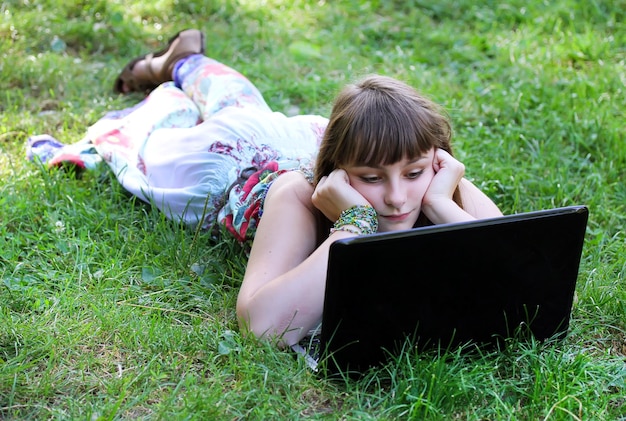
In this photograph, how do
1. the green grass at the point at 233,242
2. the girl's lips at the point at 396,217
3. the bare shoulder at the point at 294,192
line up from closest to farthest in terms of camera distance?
the green grass at the point at 233,242 < the girl's lips at the point at 396,217 < the bare shoulder at the point at 294,192

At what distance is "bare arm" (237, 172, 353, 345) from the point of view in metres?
2.16

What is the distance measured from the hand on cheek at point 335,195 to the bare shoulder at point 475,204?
456 mm

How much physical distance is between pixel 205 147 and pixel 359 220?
111cm

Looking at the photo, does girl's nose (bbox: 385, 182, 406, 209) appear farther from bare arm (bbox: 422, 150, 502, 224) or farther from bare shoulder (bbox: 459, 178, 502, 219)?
bare shoulder (bbox: 459, 178, 502, 219)

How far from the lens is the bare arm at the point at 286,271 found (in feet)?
7.09

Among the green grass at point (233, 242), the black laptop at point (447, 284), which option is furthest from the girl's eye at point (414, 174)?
the green grass at point (233, 242)

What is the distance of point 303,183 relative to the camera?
2.49 meters

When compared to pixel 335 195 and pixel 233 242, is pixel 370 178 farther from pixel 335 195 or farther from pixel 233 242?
→ pixel 233 242

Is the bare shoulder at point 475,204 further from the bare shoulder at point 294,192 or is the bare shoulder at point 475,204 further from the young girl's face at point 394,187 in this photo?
the bare shoulder at point 294,192

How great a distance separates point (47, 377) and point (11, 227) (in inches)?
42.2

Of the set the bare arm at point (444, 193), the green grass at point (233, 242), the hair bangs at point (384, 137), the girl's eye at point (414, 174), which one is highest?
the hair bangs at point (384, 137)

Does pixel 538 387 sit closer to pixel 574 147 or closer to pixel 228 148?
pixel 228 148

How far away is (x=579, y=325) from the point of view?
2.41 m

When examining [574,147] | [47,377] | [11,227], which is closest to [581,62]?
[574,147]
